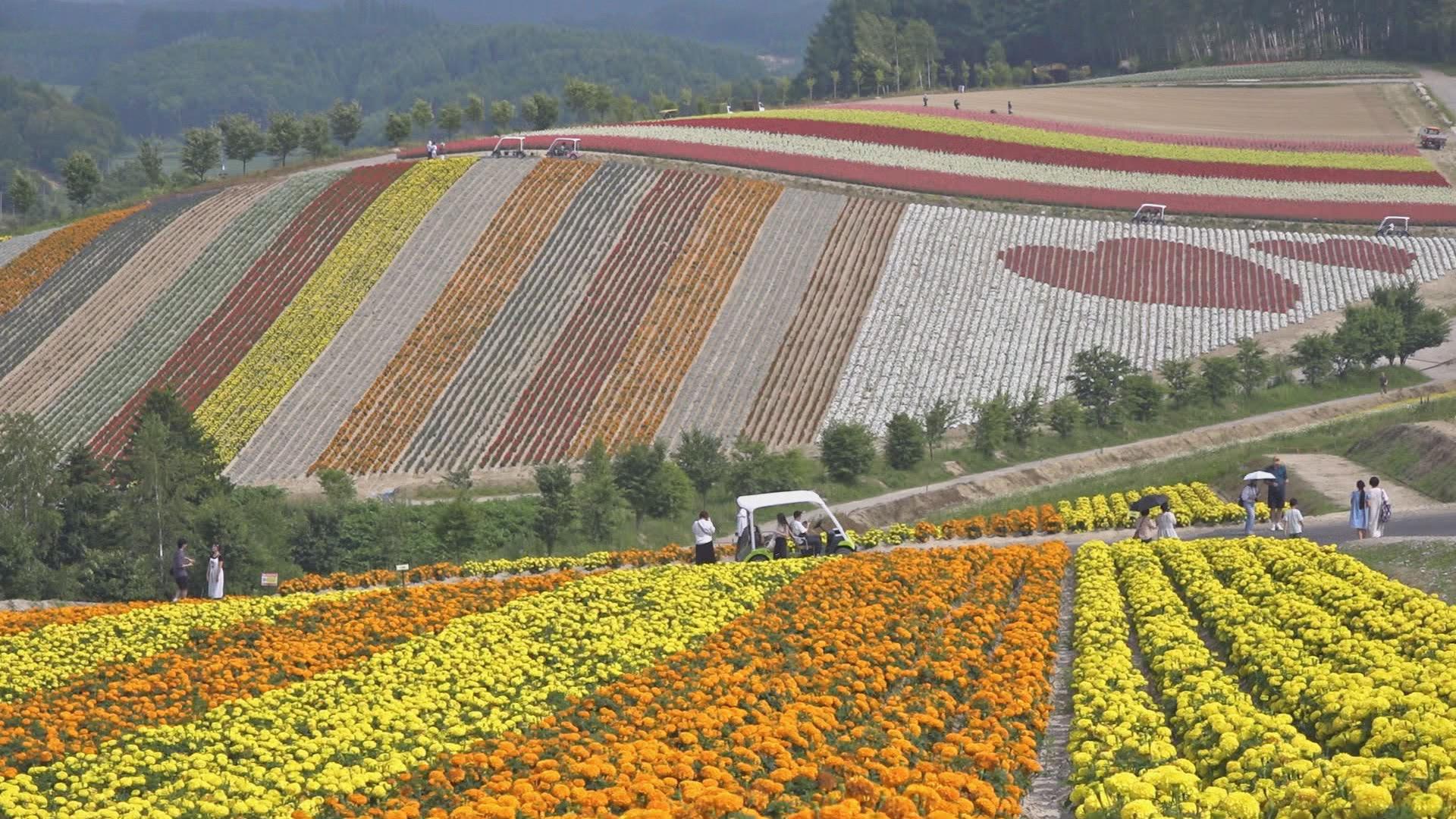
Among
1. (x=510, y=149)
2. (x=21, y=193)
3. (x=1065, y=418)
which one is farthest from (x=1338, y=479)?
(x=21, y=193)

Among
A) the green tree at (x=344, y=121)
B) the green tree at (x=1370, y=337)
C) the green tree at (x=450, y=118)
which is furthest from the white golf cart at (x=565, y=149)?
the green tree at (x=1370, y=337)

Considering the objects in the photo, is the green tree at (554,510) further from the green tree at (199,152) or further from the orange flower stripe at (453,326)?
the green tree at (199,152)

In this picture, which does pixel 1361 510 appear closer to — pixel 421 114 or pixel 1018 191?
pixel 1018 191

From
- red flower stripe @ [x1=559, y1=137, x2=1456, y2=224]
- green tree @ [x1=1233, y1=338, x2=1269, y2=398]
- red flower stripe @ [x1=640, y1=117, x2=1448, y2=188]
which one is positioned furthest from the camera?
red flower stripe @ [x1=640, y1=117, x2=1448, y2=188]

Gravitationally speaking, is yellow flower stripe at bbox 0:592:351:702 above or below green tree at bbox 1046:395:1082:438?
below

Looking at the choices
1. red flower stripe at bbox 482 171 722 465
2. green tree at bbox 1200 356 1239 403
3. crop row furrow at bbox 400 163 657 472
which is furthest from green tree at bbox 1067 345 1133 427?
crop row furrow at bbox 400 163 657 472

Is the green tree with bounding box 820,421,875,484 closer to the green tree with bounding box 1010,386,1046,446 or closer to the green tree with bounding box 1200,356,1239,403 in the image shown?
the green tree with bounding box 1010,386,1046,446

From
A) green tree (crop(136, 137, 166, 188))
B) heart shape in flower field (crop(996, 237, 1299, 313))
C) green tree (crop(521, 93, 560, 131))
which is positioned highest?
green tree (crop(521, 93, 560, 131))
